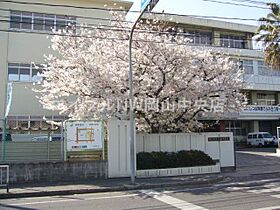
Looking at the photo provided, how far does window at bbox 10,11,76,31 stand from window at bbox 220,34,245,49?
19.0 meters

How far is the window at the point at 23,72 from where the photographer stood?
24.6 meters

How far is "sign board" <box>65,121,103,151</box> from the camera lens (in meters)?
14.8

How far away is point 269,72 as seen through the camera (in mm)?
39125

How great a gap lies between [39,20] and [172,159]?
15.6 meters

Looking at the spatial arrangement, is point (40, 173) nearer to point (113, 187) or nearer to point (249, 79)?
point (113, 187)

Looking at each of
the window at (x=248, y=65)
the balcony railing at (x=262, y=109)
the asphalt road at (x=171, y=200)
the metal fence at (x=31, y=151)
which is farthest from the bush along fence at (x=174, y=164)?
the window at (x=248, y=65)

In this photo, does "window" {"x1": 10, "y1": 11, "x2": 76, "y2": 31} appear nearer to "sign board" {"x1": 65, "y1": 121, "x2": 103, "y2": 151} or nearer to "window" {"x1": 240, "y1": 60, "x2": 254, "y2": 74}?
"sign board" {"x1": 65, "y1": 121, "x2": 103, "y2": 151}

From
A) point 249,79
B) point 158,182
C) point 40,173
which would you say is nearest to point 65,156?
point 40,173

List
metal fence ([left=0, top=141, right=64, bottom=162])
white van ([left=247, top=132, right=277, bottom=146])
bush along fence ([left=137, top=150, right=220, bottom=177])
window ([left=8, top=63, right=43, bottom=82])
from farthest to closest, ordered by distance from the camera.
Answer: white van ([left=247, top=132, right=277, bottom=146]) < window ([left=8, top=63, right=43, bottom=82]) < bush along fence ([left=137, top=150, right=220, bottom=177]) < metal fence ([left=0, top=141, right=64, bottom=162])

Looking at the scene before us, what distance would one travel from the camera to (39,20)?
83.7ft

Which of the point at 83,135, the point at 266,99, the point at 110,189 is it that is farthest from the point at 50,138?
the point at 266,99

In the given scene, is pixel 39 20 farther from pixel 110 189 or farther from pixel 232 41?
pixel 232 41

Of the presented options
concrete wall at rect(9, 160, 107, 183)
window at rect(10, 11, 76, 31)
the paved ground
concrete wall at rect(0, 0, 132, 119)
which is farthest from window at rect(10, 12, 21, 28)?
the paved ground

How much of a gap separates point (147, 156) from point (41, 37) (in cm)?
1432
